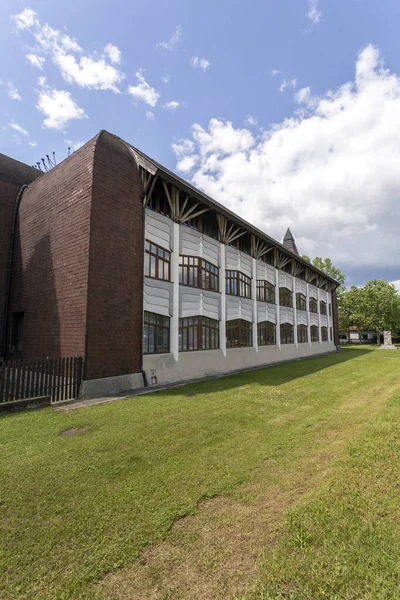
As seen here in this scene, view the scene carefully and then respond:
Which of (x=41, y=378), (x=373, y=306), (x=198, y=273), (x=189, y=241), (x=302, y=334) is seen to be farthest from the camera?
(x=373, y=306)

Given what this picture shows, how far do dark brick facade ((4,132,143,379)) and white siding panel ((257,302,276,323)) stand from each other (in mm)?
12863

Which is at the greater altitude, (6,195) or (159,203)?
(6,195)

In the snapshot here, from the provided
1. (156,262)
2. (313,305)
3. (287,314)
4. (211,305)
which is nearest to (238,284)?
(211,305)

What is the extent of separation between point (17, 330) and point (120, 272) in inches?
325

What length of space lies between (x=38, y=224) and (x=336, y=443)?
56.0 ft

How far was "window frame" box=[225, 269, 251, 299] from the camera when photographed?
20.7 metres

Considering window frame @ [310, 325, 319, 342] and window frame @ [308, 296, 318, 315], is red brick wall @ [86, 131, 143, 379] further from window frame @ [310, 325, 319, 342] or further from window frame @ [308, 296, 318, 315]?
window frame @ [310, 325, 319, 342]

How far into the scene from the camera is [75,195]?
13789 mm

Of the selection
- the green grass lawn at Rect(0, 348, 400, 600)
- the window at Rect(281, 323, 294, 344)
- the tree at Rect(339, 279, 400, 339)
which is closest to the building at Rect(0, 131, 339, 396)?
the green grass lawn at Rect(0, 348, 400, 600)

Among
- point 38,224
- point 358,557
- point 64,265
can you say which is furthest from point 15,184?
point 358,557

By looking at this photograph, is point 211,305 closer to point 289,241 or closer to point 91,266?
point 91,266

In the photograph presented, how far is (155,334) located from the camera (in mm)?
14883

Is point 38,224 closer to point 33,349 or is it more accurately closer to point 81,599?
point 33,349

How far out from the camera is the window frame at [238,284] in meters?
20.7
